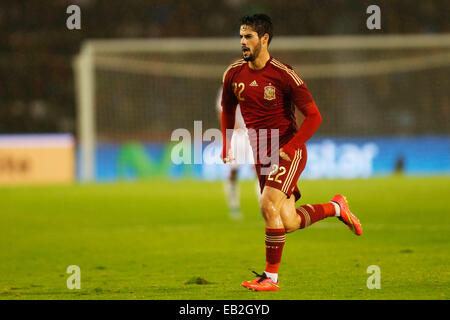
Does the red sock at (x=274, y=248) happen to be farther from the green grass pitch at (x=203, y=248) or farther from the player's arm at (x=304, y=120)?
the player's arm at (x=304, y=120)

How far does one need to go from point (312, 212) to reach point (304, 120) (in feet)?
2.82

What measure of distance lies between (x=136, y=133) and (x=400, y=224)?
13.1m

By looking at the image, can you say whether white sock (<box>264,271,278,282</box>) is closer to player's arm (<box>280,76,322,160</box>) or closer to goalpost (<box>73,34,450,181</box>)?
player's arm (<box>280,76,322,160</box>)

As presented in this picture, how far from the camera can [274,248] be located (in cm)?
561

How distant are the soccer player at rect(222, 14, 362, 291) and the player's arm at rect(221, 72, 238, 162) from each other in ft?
0.03

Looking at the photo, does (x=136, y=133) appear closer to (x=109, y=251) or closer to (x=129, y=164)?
(x=129, y=164)

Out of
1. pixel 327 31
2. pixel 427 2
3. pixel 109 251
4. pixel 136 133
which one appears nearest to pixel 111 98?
pixel 136 133

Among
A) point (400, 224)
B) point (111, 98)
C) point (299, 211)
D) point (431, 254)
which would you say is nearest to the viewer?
point (299, 211)

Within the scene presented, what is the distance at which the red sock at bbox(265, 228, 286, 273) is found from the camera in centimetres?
557

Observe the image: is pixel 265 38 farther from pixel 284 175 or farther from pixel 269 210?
pixel 269 210

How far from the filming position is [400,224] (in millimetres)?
10250
